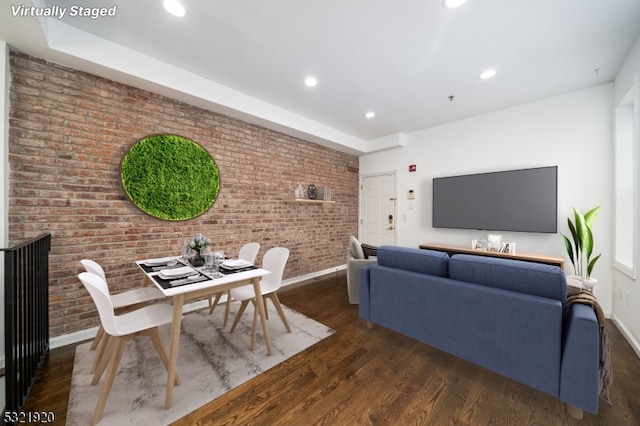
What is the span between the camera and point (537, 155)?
3381 mm

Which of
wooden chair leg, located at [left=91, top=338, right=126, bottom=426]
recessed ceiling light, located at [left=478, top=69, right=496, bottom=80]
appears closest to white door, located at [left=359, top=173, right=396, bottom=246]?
recessed ceiling light, located at [left=478, top=69, right=496, bottom=80]

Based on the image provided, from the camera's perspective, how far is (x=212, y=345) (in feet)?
7.27

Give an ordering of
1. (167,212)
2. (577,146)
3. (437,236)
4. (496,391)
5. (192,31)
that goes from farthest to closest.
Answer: (437,236)
(577,146)
(167,212)
(192,31)
(496,391)

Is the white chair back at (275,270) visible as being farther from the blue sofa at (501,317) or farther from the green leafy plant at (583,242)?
the green leafy plant at (583,242)

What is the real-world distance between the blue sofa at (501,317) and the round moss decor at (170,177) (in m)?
2.40

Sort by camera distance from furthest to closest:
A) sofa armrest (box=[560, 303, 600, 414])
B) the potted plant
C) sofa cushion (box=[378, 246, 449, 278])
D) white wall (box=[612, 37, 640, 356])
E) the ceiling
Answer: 1. the potted plant
2. white wall (box=[612, 37, 640, 356])
3. sofa cushion (box=[378, 246, 449, 278])
4. the ceiling
5. sofa armrest (box=[560, 303, 600, 414])

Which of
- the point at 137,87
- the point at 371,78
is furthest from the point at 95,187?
the point at 371,78

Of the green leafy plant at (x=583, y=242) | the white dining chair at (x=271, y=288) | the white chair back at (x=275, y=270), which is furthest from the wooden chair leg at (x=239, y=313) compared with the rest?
the green leafy plant at (x=583, y=242)

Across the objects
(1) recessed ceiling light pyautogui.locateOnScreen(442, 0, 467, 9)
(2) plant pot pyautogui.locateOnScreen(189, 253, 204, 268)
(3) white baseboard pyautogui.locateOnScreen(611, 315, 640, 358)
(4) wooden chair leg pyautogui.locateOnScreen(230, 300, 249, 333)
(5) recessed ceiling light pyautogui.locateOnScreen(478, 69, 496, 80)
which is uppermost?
(5) recessed ceiling light pyautogui.locateOnScreen(478, 69, 496, 80)

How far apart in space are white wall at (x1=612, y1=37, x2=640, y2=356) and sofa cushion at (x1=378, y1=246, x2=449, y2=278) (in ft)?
5.79

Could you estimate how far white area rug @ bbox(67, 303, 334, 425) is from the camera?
4.93 ft

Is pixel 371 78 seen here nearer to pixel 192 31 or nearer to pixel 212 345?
pixel 192 31

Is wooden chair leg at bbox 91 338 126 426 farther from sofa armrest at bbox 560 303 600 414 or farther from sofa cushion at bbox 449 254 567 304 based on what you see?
sofa armrest at bbox 560 303 600 414

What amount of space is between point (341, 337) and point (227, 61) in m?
3.06
